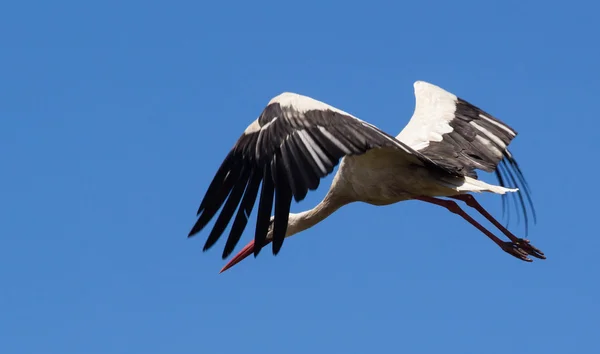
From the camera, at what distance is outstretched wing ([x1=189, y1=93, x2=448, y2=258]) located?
983 cm

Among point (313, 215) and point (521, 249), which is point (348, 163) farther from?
point (521, 249)

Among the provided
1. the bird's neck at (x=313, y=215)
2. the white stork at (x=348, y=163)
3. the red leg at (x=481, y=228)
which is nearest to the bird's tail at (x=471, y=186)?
the white stork at (x=348, y=163)

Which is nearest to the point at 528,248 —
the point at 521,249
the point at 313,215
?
the point at 521,249

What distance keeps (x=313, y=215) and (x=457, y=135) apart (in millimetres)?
1915

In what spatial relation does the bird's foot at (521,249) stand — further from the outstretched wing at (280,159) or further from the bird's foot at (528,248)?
the outstretched wing at (280,159)

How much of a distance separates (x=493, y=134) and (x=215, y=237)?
14.8 ft

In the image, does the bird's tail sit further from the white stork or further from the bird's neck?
the bird's neck

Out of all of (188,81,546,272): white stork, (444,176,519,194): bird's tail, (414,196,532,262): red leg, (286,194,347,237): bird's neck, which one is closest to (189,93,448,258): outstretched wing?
(188,81,546,272): white stork

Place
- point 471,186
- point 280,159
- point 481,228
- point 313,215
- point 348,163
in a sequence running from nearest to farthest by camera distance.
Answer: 1. point 280,159
2. point 471,186
3. point 348,163
4. point 313,215
5. point 481,228

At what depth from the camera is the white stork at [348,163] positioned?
9.95 metres

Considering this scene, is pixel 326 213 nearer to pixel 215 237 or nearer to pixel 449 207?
pixel 449 207

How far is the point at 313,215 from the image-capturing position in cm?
1284

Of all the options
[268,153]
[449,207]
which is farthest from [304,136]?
[449,207]

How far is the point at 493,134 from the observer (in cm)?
1313
